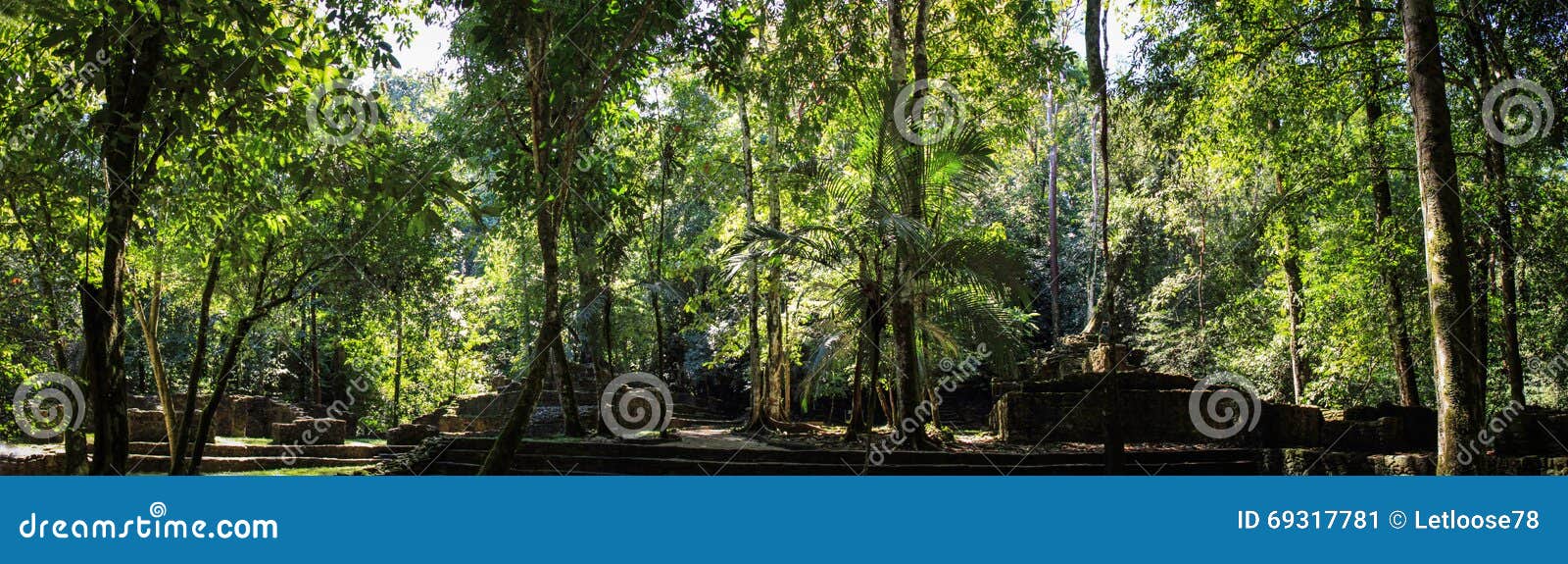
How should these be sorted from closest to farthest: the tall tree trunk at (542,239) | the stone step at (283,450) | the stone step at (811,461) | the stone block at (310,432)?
the tall tree trunk at (542,239) < the stone step at (811,461) < the stone step at (283,450) < the stone block at (310,432)

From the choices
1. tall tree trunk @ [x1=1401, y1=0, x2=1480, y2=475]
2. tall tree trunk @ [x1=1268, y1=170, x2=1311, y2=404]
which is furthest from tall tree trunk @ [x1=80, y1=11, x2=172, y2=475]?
tall tree trunk @ [x1=1268, y1=170, x2=1311, y2=404]

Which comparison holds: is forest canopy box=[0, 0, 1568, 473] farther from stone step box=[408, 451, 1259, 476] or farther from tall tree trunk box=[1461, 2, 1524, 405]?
stone step box=[408, 451, 1259, 476]

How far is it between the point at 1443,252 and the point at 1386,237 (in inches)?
204

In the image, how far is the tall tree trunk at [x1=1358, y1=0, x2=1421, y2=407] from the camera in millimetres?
11961

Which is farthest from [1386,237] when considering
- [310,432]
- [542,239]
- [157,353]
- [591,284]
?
[310,432]

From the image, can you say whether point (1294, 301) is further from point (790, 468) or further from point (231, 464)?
point (231, 464)

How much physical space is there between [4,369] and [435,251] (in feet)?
16.2

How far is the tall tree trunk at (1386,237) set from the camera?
11961 mm

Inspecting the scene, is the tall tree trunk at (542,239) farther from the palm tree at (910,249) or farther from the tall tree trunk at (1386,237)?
the tall tree trunk at (1386,237)

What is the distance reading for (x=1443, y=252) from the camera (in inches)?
290

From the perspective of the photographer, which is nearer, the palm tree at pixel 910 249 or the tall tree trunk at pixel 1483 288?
the palm tree at pixel 910 249

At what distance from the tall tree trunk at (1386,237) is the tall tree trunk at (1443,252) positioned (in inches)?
174

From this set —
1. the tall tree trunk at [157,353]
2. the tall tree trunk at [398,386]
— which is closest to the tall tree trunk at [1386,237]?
the tall tree trunk at [157,353]

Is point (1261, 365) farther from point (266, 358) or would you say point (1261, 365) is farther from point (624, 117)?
point (266, 358)
